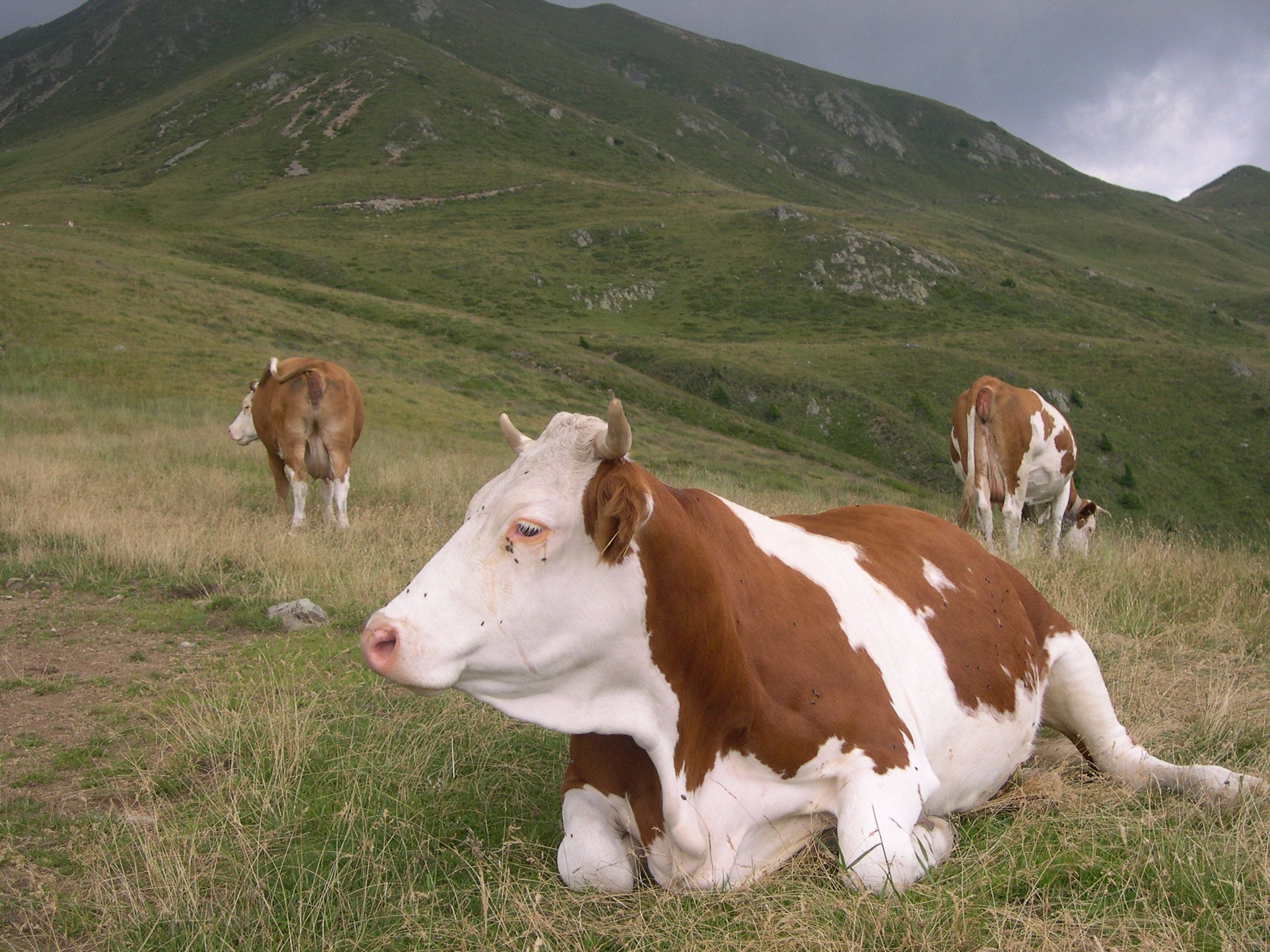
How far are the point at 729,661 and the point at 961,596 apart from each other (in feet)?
5.04

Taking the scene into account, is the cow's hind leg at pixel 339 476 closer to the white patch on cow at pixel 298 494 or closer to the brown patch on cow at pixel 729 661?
the white patch on cow at pixel 298 494

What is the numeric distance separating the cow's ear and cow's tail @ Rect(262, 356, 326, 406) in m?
9.86

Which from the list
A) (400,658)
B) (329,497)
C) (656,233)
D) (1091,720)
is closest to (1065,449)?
(1091,720)

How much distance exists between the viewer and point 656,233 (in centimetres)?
8000

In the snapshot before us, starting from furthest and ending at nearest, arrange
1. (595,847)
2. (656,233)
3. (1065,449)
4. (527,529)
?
(656,233), (1065,449), (595,847), (527,529)

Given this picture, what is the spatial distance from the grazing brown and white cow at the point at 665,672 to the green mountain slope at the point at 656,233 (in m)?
33.9

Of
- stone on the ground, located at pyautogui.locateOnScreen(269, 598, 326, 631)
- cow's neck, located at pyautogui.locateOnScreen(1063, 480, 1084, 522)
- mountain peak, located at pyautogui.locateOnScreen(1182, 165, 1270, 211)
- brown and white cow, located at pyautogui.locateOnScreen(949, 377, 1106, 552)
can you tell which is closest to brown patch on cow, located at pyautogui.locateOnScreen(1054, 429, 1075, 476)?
brown and white cow, located at pyautogui.locateOnScreen(949, 377, 1106, 552)

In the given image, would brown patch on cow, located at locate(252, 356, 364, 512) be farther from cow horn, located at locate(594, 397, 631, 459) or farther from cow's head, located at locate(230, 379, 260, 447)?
cow horn, located at locate(594, 397, 631, 459)

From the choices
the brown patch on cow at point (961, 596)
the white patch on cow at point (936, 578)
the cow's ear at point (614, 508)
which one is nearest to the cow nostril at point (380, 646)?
the cow's ear at point (614, 508)

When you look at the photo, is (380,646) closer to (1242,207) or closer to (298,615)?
(298,615)

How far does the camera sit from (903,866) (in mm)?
2688

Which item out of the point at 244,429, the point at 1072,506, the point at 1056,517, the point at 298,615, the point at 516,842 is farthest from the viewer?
the point at 244,429

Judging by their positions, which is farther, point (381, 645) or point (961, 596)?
point (961, 596)

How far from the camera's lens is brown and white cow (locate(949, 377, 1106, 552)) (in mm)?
11641
